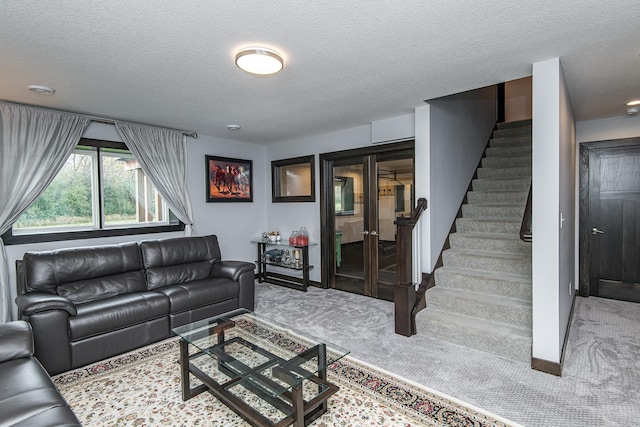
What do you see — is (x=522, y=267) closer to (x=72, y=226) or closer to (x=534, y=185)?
(x=534, y=185)

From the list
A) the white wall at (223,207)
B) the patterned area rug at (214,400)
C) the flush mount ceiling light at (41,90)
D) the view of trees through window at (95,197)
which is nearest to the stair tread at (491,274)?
the patterned area rug at (214,400)

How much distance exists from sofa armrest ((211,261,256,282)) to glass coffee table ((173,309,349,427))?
4.08 ft

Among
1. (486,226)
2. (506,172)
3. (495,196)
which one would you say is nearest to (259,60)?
(486,226)

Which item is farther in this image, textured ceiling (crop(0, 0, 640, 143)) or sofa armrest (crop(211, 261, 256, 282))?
sofa armrest (crop(211, 261, 256, 282))

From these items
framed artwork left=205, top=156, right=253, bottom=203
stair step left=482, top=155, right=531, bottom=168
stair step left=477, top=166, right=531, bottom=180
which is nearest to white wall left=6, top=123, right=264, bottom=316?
framed artwork left=205, top=156, right=253, bottom=203

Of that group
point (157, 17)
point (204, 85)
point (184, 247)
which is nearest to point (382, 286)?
point (184, 247)

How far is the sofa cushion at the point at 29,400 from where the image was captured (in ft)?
4.83

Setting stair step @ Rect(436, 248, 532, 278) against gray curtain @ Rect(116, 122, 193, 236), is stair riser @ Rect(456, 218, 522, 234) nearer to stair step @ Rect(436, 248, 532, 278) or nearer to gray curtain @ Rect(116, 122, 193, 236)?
stair step @ Rect(436, 248, 532, 278)

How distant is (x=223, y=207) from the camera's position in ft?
17.8

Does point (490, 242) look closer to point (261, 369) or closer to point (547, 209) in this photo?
point (547, 209)

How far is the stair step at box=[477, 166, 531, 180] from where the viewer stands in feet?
15.3

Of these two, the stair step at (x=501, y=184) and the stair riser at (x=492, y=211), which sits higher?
the stair step at (x=501, y=184)

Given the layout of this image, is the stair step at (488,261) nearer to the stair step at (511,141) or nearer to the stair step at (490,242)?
the stair step at (490,242)

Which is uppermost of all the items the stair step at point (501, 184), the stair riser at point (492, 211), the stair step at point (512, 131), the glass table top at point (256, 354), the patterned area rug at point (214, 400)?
the stair step at point (512, 131)
